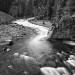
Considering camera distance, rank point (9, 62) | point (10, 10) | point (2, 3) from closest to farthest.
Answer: point (9, 62), point (2, 3), point (10, 10)

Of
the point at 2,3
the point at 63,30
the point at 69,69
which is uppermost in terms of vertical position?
the point at 2,3

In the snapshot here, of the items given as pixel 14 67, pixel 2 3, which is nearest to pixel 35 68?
pixel 14 67

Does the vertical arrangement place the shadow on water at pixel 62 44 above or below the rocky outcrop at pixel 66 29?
below

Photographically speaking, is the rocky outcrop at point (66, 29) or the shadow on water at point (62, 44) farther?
the rocky outcrop at point (66, 29)

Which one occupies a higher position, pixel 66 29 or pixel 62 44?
pixel 66 29

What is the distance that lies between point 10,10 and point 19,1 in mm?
11188

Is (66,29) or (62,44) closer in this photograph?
(62,44)

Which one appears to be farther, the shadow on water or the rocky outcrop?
the rocky outcrop

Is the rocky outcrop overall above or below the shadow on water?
above

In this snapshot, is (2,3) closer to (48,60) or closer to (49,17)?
(49,17)

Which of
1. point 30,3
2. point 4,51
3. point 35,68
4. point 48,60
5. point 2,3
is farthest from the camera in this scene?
point 30,3

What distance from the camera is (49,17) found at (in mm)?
50688

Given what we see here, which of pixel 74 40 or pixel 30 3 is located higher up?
pixel 30 3

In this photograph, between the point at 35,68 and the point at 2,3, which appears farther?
the point at 2,3
